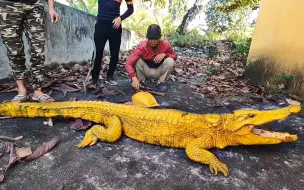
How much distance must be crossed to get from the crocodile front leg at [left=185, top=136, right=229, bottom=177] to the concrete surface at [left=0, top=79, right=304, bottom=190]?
7cm

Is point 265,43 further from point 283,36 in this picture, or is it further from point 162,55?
point 162,55

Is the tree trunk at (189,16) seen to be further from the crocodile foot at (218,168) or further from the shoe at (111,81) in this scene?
the crocodile foot at (218,168)

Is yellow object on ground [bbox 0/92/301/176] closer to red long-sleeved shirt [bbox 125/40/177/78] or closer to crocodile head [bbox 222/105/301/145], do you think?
crocodile head [bbox 222/105/301/145]

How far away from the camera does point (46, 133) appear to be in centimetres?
336

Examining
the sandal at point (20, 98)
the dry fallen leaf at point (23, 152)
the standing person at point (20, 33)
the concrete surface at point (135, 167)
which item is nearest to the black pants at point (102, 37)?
the standing person at point (20, 33)

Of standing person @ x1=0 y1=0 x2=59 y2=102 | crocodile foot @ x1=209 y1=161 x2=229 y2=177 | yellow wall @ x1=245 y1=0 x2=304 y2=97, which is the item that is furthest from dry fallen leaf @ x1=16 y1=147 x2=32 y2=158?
yellow wall @ x1=245 y1=0 x2=304 y2=97

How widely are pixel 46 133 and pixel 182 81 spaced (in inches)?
148

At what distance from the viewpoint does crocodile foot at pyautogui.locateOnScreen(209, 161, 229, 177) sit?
267 centimetres

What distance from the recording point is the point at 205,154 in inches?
111

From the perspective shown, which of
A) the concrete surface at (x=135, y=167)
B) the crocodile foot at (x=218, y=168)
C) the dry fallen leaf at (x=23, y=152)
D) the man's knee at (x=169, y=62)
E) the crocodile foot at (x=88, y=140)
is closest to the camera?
the concrete surface at (x=135, y=167)

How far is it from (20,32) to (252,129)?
3.36m

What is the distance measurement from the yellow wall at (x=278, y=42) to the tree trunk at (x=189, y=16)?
893 centimetres

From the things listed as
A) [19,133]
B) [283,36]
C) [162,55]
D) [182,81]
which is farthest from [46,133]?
[283,36]

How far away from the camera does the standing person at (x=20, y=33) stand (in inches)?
144
